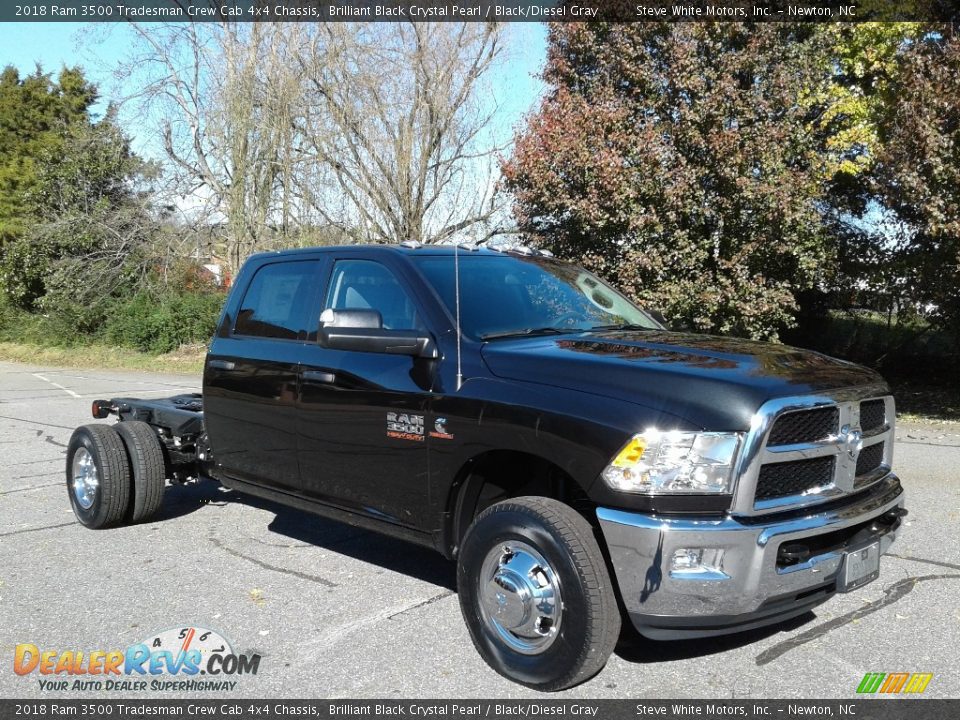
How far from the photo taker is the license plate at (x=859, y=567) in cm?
354

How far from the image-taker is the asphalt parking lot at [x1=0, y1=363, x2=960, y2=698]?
3.77 meters

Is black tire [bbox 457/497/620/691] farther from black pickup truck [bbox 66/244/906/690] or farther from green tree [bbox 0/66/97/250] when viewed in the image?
green tree [bbox 0/66/97/250]

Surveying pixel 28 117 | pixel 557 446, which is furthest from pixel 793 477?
pixel 28 117

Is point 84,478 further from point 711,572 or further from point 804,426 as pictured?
point 804,426

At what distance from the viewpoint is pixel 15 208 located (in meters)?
34.5

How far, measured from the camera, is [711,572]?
3230mm

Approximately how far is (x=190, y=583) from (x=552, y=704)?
2.53 meters

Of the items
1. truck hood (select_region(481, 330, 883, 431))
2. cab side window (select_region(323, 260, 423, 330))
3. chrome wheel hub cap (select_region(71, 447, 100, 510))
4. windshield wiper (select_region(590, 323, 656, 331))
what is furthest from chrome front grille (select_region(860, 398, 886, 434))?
chrome wheel hub cap (select_region(71, 447, 100, 510))

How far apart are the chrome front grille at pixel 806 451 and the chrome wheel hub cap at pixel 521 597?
85 centimetres

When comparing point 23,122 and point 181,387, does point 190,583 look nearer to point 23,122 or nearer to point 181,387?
point 181,387

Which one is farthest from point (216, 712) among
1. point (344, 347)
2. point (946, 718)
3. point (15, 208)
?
point (15, 208)

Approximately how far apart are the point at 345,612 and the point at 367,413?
3.62 ft

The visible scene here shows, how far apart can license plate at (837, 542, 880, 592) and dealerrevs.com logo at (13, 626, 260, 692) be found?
2.62m

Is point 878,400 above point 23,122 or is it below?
below
